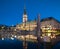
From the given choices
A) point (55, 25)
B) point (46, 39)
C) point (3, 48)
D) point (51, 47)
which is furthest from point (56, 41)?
point (55, 25)

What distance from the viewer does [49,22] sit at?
59656 millimetres

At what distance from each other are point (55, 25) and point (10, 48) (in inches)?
867

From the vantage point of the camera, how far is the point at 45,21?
6200 cm

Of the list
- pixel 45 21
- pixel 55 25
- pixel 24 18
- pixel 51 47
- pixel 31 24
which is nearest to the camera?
pixel 51 47

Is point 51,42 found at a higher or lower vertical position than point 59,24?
lower

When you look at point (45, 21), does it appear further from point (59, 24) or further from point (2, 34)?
point (2, 34)

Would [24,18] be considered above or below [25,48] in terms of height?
→ above

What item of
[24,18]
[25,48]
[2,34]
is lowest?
[25,48]

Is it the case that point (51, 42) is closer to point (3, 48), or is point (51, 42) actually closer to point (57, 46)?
point (57, 46)

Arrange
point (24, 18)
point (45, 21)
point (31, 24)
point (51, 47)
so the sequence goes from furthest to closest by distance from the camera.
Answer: point (24, 18) → point (31, 24) → point (45, 21) → point (51, 47)

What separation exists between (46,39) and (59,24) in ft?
68.0

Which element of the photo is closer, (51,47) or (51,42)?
(51,47)

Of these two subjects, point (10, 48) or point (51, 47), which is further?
point (10, 48)

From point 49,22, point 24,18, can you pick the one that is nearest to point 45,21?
point 49,22
